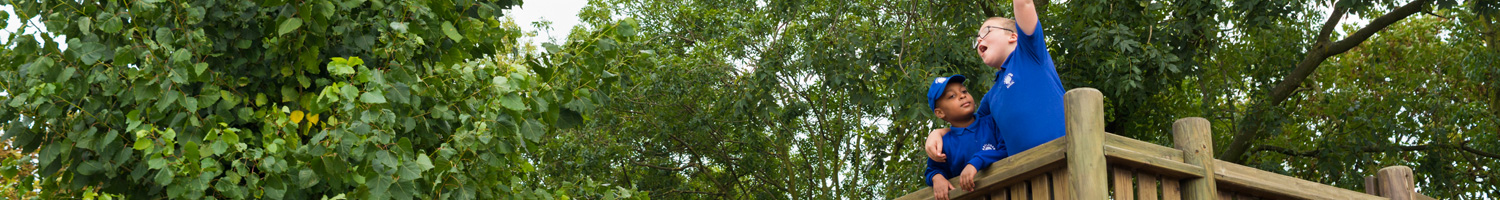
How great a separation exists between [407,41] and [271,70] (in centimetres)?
77

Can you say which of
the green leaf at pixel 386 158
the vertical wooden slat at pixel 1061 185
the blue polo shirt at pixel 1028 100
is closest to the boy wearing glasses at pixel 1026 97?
the blue polo shirt at pixel 1028 100

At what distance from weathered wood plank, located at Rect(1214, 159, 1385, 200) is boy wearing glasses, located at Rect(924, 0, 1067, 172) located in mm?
440

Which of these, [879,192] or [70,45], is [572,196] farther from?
[879,192]

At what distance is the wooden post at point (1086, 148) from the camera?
3326mm

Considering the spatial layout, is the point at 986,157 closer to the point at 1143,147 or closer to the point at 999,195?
the point at 999,195

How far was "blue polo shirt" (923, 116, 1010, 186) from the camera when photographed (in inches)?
156

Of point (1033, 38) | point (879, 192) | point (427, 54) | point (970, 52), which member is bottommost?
point (1033, 38)

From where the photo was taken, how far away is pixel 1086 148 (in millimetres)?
3344

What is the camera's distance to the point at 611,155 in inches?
632

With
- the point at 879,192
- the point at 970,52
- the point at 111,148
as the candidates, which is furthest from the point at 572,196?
the point at 879,192

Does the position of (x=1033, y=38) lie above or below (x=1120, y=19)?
below

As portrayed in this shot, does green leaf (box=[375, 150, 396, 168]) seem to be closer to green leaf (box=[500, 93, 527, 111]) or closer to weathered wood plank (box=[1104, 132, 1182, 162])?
green leaf (box=[500, 93, 527, 111])

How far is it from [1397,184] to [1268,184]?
72cm

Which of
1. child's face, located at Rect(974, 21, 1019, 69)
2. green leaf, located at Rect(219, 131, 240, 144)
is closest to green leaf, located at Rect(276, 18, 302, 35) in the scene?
green leaf, located at Rect(219, 131, 240, 144)
